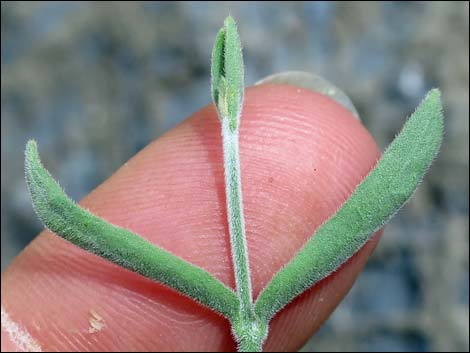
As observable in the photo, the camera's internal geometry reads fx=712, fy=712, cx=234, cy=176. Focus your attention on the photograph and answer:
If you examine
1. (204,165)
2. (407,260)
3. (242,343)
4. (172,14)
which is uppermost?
(172,14)

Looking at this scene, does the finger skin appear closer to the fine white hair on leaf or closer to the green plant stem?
the fine white hair on leaf

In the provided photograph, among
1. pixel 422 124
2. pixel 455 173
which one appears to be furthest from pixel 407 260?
pixel 422 124

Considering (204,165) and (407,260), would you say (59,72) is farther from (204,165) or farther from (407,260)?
(407,260)

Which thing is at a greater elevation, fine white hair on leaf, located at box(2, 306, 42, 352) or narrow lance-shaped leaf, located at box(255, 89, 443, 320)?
narrow lance-shaped leaf, located at box(255, 89, 443, 320)

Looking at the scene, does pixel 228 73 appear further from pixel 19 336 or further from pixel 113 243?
pixel 19 336

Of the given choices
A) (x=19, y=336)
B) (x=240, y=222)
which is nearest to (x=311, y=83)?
(x=240, y=222)

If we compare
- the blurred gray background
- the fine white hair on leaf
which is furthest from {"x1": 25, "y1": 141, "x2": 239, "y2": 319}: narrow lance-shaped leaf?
the blurred gray background
